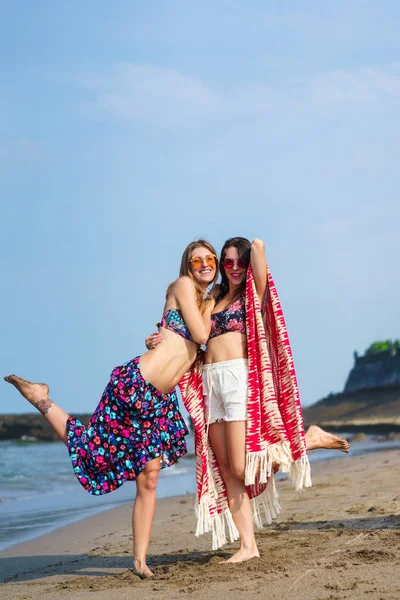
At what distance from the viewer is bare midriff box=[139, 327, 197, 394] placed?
503 centimetres

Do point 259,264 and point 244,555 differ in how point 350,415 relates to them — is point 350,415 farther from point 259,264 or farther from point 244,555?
point 259,264

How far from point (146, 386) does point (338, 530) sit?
193cm

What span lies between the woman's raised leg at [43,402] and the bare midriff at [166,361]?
0.66 m

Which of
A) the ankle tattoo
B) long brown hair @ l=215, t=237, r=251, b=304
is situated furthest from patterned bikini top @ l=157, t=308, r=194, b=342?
the ankle tattoo

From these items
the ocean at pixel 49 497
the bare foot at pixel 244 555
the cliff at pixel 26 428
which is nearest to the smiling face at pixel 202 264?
the bare foot at pixel 244 555

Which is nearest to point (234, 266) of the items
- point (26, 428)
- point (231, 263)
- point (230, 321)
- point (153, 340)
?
point (231, 263)

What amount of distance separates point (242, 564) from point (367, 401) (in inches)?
1656

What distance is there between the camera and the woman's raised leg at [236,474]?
5.10 metres

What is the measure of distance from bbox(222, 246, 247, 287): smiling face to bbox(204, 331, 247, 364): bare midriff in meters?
0.36

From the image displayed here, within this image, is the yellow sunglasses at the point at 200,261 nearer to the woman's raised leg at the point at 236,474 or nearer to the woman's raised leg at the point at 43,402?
the woman's raised leg at the point at 236,474

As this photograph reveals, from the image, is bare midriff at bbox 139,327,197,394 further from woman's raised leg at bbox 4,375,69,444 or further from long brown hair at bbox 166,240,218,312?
woman's raised leg at bbox 4,375,69,444

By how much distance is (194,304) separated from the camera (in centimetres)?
500

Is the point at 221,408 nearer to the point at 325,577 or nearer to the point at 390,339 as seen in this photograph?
the point at 325,577

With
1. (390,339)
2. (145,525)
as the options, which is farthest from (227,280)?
(390,339)
